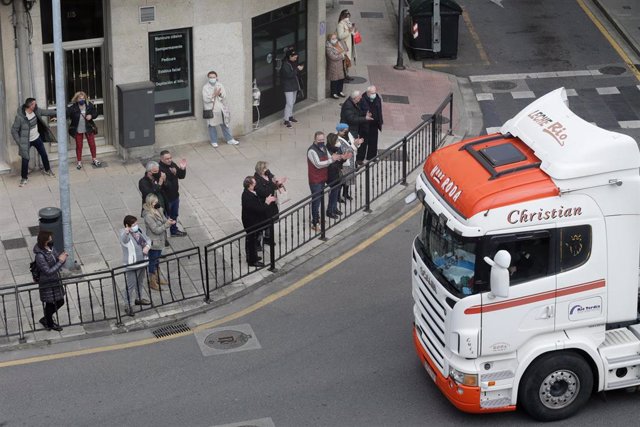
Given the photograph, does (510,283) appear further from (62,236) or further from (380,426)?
(62,236)

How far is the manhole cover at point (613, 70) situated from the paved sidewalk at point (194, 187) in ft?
12.9

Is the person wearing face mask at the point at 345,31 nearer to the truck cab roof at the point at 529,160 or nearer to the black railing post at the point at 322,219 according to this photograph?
the black railing post at the point at 322,219

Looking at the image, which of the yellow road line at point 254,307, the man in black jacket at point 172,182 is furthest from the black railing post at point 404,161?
the man in black jacket at point 172,182

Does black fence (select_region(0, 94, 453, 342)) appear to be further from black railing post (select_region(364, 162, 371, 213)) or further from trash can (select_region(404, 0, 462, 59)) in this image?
trash can (select_region(404, 0, 462, 59))

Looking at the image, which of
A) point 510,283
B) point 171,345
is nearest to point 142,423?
point 171,345

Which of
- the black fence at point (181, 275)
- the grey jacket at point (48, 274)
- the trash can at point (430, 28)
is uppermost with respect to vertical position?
the trash can at point (430, 28)

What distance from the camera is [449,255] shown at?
43.3 feet

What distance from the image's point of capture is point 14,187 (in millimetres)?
21094

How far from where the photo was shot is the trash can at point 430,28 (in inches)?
1150

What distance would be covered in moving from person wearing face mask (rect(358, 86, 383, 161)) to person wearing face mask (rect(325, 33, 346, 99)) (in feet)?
14.0

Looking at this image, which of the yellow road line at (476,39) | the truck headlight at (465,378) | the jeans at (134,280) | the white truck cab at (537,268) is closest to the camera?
the white truck cab at (537,268)

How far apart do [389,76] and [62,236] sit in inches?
486

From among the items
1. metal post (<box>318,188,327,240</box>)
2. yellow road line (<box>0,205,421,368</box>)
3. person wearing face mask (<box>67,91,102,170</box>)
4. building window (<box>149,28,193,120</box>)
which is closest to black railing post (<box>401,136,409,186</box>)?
yellow road line (<box>0,205,421,368</box>)

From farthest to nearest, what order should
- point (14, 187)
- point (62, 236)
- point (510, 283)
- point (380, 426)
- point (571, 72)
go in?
point (571, 72), point (14, 187), point (62, 236), point (380, 426), point (510, 283)
